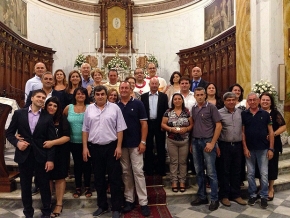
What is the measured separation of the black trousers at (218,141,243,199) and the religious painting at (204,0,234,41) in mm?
6556

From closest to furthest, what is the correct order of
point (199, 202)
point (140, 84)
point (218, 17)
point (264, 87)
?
point (199, 202), point (140, 84), point (264, 87), point (218, 17)

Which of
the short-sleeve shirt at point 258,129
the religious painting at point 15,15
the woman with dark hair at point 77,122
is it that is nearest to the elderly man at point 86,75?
the woman with dark hair at point 77,122

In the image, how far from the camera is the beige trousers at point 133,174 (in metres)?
3.55

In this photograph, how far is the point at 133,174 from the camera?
362cm

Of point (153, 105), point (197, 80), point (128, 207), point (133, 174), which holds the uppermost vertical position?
point (197, 80)

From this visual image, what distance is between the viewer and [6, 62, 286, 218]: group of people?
3.30 m

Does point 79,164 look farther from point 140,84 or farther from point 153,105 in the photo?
point 140,84

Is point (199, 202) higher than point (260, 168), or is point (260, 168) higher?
point (260, 168)

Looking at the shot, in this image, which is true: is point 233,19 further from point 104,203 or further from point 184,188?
point 104,203

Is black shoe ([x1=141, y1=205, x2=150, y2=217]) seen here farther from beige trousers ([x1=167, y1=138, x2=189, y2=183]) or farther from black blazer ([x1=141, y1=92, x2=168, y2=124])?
black blazer ([x1=141, y1=92, x2=168, y2=124])

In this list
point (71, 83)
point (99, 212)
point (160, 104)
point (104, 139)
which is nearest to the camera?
point (104, 139)

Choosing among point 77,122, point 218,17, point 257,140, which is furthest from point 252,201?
point 218,17

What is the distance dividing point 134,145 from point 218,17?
8025 millimetres

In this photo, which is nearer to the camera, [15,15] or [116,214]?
[116,214]
